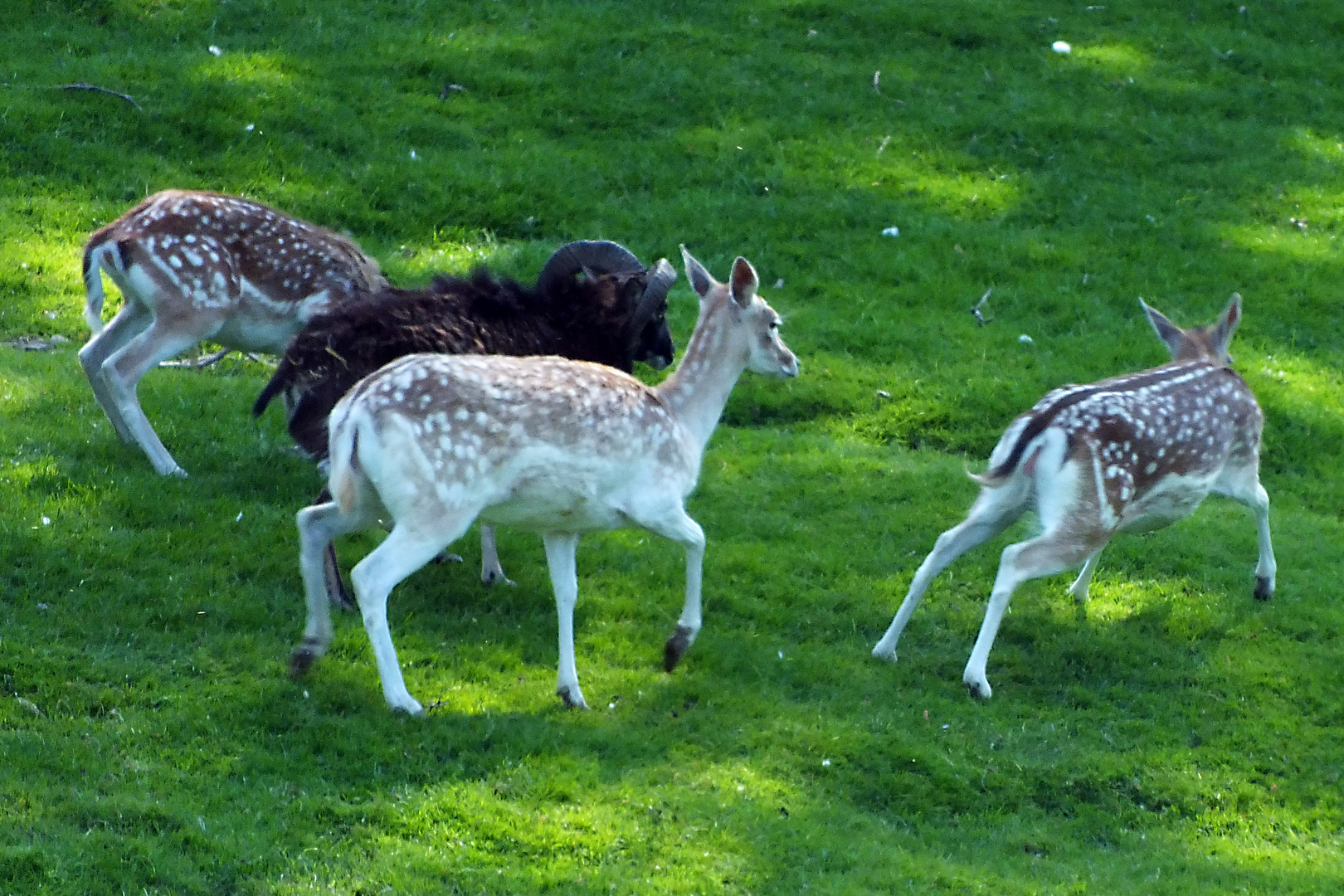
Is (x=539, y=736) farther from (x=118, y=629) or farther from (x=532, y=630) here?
(x=118, y=629)

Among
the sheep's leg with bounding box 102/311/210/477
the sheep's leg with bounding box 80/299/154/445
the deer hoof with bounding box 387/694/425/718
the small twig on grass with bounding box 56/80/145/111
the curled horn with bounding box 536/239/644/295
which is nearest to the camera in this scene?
the deer hoof with bounding box 387/694/425/718

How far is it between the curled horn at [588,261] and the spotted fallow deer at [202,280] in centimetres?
110

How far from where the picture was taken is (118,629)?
24.0 ft

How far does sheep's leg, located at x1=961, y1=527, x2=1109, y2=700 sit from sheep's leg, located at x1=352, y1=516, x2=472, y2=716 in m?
2.84

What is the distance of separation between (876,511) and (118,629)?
4922 mm

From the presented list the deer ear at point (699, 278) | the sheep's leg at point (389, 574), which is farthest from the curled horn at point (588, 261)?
the sheep's leg at point (389, 574)

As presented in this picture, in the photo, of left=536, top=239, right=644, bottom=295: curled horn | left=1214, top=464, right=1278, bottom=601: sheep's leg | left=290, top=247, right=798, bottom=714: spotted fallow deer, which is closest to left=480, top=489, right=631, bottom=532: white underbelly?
left=290, top=247, right=798, bottom=714: spotted fallow deer

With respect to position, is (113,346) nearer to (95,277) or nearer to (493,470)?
(95,277)

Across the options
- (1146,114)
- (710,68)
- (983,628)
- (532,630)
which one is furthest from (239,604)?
(1146,114)

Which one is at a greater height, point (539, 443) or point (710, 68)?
point (539, 443)

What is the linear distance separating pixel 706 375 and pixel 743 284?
56 cm

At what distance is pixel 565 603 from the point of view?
7.26m

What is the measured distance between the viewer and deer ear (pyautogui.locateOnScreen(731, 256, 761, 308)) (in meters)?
8.22

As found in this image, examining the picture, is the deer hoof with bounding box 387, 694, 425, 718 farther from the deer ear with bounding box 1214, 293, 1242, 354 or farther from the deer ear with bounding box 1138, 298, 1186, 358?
the deer ear with bounding box 1214, 293, 1242, 354
